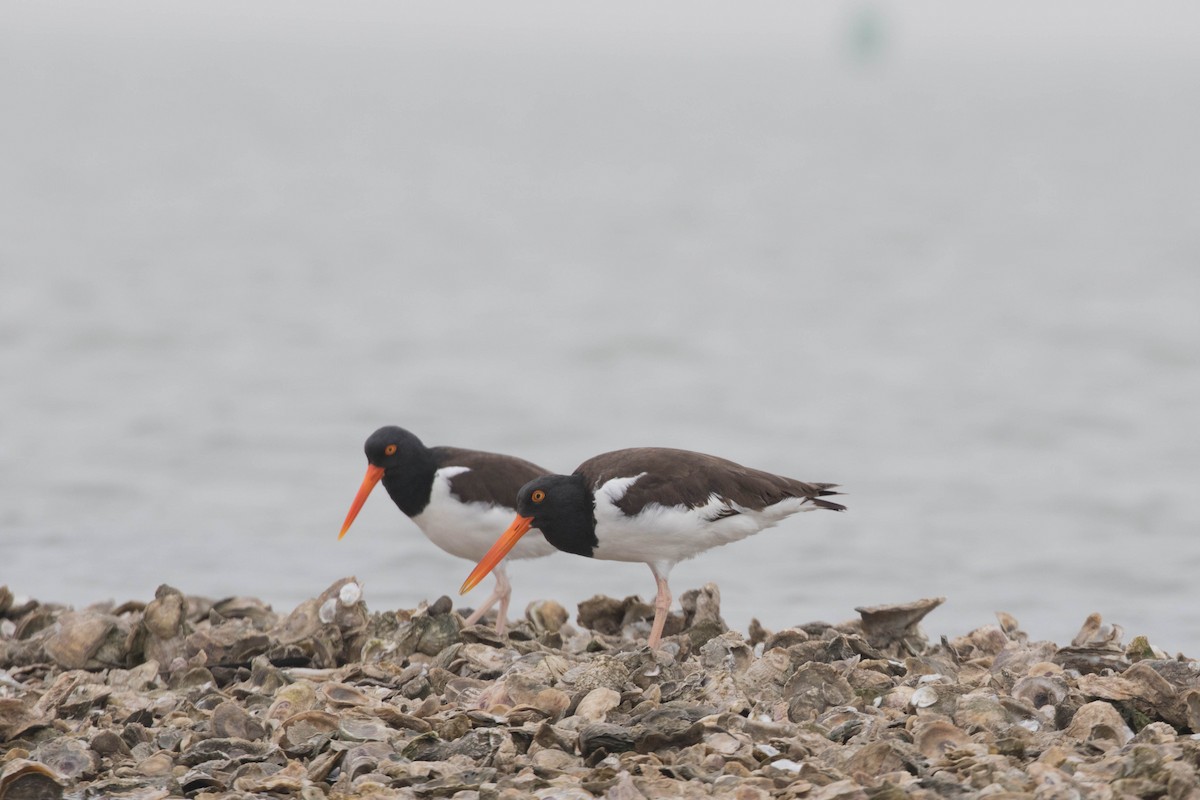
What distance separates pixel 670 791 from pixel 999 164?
44.9m

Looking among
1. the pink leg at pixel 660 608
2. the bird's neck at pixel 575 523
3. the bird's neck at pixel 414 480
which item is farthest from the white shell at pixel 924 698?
the bird's neck at pixel 414 480

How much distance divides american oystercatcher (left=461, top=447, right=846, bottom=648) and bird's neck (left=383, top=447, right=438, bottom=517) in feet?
2.19

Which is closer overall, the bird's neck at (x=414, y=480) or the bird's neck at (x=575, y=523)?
the bird's neck at (x=575, y=523)

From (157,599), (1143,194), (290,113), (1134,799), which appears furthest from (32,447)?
(290,113)

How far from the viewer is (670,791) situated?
4309 mm

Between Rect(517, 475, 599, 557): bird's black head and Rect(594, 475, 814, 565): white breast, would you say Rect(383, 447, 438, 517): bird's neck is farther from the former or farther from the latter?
Rect(594, 475, 814, 565): white breast

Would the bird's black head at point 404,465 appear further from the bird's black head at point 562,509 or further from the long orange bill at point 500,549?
the bird's black head at point 562,509

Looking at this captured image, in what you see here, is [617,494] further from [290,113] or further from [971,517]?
[290,113]

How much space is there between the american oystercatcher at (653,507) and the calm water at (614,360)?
2.32 meters

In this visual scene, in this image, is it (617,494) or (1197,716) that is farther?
(617,494)

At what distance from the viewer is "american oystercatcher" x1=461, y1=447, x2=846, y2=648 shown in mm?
6383

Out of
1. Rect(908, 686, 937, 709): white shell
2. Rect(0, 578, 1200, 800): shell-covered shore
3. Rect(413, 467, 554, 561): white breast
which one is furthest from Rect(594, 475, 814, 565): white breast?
Rect(908, 686, 937, 709): white shell

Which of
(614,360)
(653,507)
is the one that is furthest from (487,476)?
(614,360)

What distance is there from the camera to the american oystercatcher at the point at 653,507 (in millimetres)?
6383
